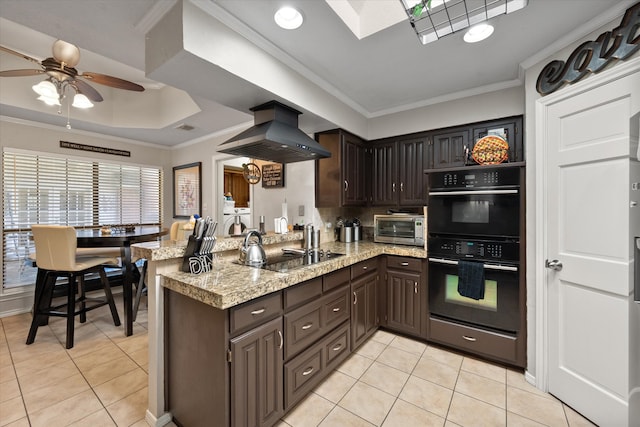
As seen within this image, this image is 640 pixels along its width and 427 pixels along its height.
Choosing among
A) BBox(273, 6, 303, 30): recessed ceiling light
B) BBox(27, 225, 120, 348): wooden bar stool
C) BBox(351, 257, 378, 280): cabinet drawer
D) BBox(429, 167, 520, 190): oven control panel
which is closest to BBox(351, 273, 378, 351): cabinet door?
BBox(351, 257, 378, 280): cabinet drawer

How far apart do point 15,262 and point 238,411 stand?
4.27 metres

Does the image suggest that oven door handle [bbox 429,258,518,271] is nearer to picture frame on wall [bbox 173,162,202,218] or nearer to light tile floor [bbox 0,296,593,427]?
light tile floor [bbox 0,296,593,427]

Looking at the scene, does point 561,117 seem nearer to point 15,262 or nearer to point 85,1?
point 85,1

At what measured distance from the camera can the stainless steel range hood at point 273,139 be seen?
1996 mm

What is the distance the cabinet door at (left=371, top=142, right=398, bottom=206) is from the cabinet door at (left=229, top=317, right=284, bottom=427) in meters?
2.13

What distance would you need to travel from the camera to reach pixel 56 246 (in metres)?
2.61

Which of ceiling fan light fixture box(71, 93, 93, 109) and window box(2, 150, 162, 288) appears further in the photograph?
window box(2, 150, 162, 288)

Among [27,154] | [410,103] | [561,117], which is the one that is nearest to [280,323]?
[561,117]

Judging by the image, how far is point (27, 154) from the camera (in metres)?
3.63

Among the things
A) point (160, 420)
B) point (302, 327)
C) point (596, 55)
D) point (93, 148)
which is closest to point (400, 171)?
point (596, 55)

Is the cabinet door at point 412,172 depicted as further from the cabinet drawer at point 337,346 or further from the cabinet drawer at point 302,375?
the cabinet drawer at point 302,375

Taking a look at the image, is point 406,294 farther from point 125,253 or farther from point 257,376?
point 125,253

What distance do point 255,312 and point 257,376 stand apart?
0.35 meters

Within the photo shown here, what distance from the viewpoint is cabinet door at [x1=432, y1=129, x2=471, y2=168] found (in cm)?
277
